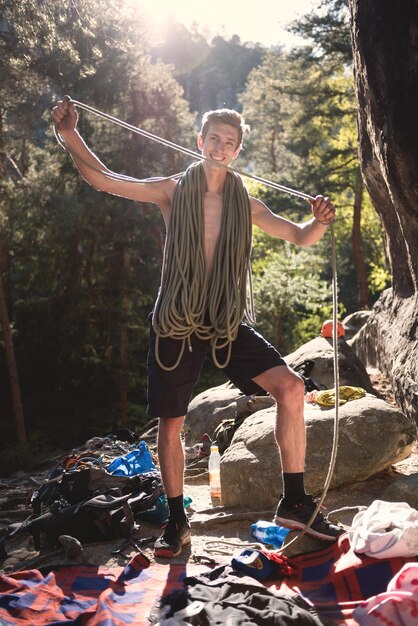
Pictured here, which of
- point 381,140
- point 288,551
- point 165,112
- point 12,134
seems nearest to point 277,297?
point 165,112

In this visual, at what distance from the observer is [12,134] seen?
15.5 meters

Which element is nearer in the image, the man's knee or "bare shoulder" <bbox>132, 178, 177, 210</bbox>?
the man's knee

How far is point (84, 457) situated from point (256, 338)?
9.71ft

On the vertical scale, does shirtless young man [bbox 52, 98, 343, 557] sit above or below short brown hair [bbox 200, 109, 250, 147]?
below

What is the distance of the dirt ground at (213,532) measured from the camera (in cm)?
365

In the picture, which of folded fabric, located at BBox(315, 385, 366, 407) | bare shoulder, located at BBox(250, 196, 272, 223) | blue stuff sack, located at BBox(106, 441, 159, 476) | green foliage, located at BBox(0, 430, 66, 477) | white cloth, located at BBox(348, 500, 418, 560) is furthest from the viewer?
green foliage, located at BBox(0, 430, 66, 477)

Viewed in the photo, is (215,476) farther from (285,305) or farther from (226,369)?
(285,305)

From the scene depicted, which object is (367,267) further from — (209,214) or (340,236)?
(209,214)

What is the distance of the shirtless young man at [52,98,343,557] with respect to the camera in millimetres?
3518

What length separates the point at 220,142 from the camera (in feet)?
12.3

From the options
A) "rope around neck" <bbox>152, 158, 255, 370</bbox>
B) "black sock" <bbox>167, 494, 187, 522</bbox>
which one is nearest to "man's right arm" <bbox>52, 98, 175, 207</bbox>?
"rope around neck" <bbox>152, 158, 255, 370</bbox>

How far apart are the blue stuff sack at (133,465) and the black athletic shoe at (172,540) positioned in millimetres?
1327

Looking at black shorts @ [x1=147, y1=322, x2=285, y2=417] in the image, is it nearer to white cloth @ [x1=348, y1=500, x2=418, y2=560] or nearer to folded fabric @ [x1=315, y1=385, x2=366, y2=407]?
white cloth @ [x1=348, y1=500, x2=418, y2=560]

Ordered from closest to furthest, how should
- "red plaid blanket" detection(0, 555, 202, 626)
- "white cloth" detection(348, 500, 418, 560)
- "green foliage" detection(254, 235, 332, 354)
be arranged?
1. "red plaid blanket" detection(0, 555, 202, 626)
2. "white cloth" detection(348, 500, 418, 560)
3. "green foliage" detection(254, 235, 332, 354)
